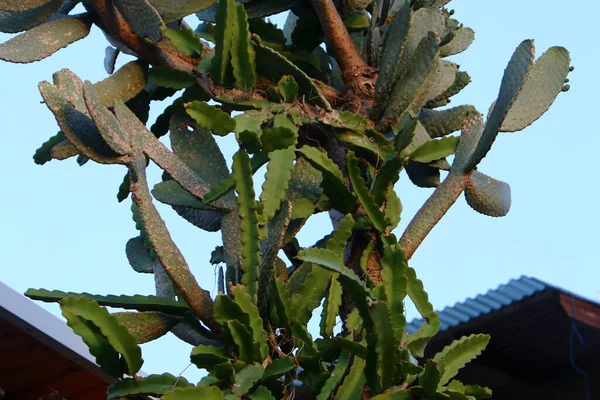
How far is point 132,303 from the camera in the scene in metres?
2.48

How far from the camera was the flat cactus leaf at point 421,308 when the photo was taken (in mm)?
2422

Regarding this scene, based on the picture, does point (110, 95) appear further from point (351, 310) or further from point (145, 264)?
point (351, 310)

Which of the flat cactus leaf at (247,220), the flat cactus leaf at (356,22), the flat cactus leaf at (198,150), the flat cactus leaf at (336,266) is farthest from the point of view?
the flat cactus leaf at (356,22)

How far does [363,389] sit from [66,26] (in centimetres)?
159

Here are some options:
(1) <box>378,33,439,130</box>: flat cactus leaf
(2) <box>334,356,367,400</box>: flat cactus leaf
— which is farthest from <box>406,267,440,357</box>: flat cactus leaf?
(1) <box>378,33,439,130</box>: flat cactus leaf

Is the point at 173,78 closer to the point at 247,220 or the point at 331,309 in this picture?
the point at 247,220

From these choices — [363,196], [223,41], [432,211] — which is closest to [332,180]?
[363,196]

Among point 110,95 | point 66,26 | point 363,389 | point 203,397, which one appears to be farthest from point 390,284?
point 66,26

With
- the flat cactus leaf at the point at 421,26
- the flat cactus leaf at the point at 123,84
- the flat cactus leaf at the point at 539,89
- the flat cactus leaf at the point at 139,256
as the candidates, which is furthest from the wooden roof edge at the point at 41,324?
the flat cactus leaf at the point at 539,89

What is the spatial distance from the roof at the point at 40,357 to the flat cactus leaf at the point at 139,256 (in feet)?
1.59

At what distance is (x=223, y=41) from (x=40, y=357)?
4.89 ft

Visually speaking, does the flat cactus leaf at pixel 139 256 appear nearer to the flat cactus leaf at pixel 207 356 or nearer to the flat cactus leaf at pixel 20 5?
the flat cactus leaf at pixel 207 356

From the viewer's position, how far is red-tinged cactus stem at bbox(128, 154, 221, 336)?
8.11 ft

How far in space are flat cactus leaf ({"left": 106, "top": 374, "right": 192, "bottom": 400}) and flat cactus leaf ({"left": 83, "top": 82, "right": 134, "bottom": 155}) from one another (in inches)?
27.4
